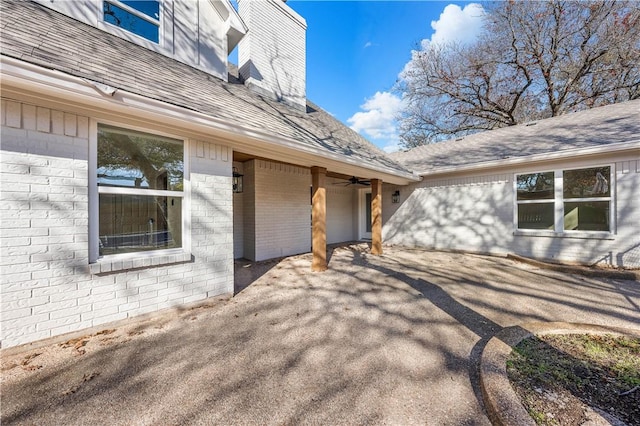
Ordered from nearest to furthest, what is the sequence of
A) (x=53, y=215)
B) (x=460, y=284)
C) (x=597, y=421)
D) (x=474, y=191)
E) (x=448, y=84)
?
1. (x=597, y=421)
2. (x=53, y=215)
3. (x=460, y=284)
4. (x=474, y=191)
5. (x=448, y=84)

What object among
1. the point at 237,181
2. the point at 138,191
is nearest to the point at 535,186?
the point at 237,181

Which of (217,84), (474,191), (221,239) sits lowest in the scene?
(221,239)

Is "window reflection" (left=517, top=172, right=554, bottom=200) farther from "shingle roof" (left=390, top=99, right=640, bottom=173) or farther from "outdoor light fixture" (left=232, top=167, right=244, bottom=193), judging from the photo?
"outdoor light fixture" (left=232, top=167, right=244, bottom=193)

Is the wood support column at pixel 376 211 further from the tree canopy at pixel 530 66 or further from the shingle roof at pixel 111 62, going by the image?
the tree canopy at pixel 530 66

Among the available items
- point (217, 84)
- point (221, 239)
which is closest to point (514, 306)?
point (221, 239)

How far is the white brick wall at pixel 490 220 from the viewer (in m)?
5.74

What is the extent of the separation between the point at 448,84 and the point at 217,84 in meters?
A: 15.9

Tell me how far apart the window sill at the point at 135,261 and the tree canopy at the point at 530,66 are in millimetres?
17679

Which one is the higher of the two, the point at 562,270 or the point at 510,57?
the point at 510,57

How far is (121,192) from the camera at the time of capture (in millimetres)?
3312

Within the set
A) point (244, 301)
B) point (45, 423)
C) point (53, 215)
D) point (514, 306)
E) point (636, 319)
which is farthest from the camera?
point (244, 301)

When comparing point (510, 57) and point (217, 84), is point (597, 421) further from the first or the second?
point (510, 57)

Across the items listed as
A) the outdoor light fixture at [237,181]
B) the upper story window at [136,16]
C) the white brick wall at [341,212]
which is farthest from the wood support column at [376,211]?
the upper story window at [136,16]

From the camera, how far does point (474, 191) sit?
8.07 meters
